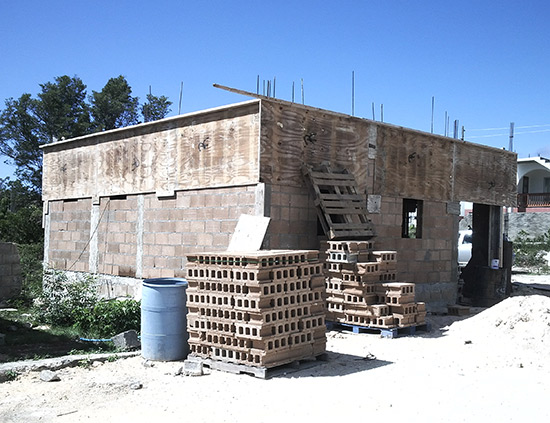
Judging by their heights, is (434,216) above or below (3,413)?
above

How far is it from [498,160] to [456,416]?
13.6 m

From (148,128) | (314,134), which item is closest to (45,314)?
(148,128)

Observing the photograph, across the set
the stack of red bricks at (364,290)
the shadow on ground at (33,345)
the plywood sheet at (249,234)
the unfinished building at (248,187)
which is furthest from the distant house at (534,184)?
the shadow on ground at (33,345)

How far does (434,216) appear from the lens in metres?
15.7

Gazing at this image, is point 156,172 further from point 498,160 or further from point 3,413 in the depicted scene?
point 498,160

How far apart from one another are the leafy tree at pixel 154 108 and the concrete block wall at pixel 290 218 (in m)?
29.7

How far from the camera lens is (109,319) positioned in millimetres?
11195

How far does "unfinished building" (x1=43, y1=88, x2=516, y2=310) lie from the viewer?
11930 millimetres

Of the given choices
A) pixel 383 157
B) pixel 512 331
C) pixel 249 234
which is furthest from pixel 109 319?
pixel 512 331

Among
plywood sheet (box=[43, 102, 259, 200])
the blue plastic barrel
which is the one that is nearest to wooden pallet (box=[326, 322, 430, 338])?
plywood sheet (box=[43, 102, 259, 200])

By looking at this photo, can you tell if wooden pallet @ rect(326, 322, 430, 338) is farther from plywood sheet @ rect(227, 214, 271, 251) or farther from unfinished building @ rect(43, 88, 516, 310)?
plywood sheet @ rect(227, 214, 271, 251)

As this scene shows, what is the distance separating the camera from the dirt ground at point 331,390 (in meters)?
6.40

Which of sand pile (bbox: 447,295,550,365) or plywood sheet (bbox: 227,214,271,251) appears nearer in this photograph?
sand pile (bbox: 447,295,550,365)

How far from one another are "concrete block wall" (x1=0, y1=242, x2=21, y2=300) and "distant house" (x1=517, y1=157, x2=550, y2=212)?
36875mm
